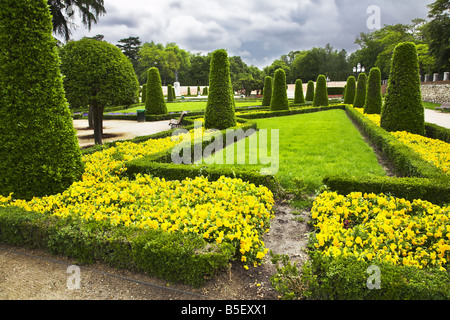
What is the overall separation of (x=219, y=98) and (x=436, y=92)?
2911 centimetres

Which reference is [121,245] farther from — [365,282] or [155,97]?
[155,97]

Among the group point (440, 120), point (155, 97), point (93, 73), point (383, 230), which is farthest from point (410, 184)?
point (155, 97)

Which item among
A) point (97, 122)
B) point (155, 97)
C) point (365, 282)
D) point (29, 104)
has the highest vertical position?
point (155, 97)

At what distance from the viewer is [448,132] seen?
8.50 meters

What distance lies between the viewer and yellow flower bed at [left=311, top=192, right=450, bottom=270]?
9.33ft

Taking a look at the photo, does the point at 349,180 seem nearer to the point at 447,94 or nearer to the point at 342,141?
the point at 342,141

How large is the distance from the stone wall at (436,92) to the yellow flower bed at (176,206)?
31448 millimetres

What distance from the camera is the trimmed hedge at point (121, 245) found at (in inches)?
114

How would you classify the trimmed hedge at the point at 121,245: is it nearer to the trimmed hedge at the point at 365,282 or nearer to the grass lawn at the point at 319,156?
the trimmed hedge at the point at 365,282

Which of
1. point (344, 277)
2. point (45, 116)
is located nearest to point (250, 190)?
point (344, 277)

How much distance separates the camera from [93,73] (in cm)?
888

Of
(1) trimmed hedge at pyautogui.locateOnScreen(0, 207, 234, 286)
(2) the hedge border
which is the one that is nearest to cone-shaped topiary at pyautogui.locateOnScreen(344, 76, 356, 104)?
(2) the hedge border

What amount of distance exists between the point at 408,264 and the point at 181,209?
2.63 metres

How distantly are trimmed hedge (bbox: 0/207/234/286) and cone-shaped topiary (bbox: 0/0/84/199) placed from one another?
34.3 inches
